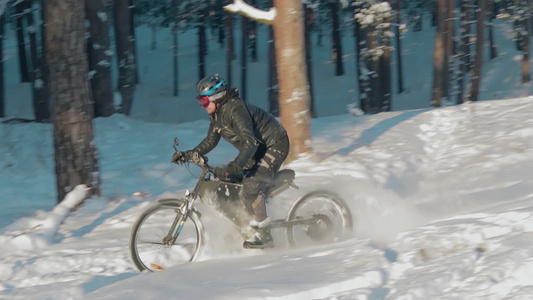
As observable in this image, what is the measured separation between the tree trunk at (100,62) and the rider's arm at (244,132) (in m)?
12.4

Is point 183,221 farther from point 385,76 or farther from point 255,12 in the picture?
point 385,76

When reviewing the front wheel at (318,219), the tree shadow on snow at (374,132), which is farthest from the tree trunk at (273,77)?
the front wheel at (318,219)

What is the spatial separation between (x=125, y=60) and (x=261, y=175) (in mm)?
14872

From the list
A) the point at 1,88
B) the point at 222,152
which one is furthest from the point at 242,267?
the point at 1,88

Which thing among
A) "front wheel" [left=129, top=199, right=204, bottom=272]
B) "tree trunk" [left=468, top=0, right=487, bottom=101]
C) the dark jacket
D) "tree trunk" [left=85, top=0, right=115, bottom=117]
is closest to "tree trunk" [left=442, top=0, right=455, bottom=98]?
"tree trunk" [left=468, top=0, right=487, bottom=101]

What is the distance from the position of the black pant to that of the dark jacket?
9cm

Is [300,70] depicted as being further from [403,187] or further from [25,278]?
[25,278]

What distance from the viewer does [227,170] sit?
21.3 ft

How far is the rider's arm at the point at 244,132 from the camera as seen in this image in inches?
253

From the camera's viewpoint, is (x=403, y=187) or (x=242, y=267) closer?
(x=242, y=267)

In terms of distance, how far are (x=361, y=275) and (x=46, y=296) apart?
9.20 feet

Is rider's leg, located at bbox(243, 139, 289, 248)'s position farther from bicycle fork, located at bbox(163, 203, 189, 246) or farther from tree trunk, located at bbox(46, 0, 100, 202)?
tree trunk, located at bbox(46, 0, 100, 202)

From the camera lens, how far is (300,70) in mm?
10617

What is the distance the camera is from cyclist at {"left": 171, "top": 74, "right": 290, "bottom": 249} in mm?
6484
